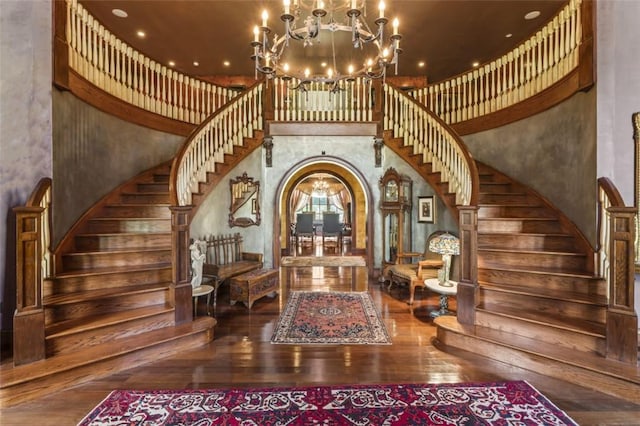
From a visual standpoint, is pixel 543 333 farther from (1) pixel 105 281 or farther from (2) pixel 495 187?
(1) pixel 105 281

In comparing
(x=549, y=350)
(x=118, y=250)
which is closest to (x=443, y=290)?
(x=549, y=350)

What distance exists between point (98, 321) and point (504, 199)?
5.40 m

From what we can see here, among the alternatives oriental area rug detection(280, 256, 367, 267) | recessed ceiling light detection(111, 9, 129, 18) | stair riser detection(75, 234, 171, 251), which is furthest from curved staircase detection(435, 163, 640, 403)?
recessed ceiling light detection(111, 9, 129, 18)

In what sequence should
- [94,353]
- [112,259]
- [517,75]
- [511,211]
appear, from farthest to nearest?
[517,75] → [511,211] → [112,259] → [94,353]

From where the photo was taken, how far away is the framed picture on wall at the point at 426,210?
574 cm

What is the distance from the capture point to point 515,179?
499 centimetres

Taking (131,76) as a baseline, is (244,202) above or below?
below

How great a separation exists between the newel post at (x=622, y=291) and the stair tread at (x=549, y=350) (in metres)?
0.11

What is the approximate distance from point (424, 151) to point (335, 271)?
320cm

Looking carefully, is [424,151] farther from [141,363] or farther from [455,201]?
[141,363]

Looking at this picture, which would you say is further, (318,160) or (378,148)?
(318,160)

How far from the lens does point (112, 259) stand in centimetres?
354

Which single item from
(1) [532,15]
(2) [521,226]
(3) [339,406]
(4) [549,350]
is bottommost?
(3) [339,406]

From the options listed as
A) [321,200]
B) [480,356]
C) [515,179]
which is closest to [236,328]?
[480,356]
